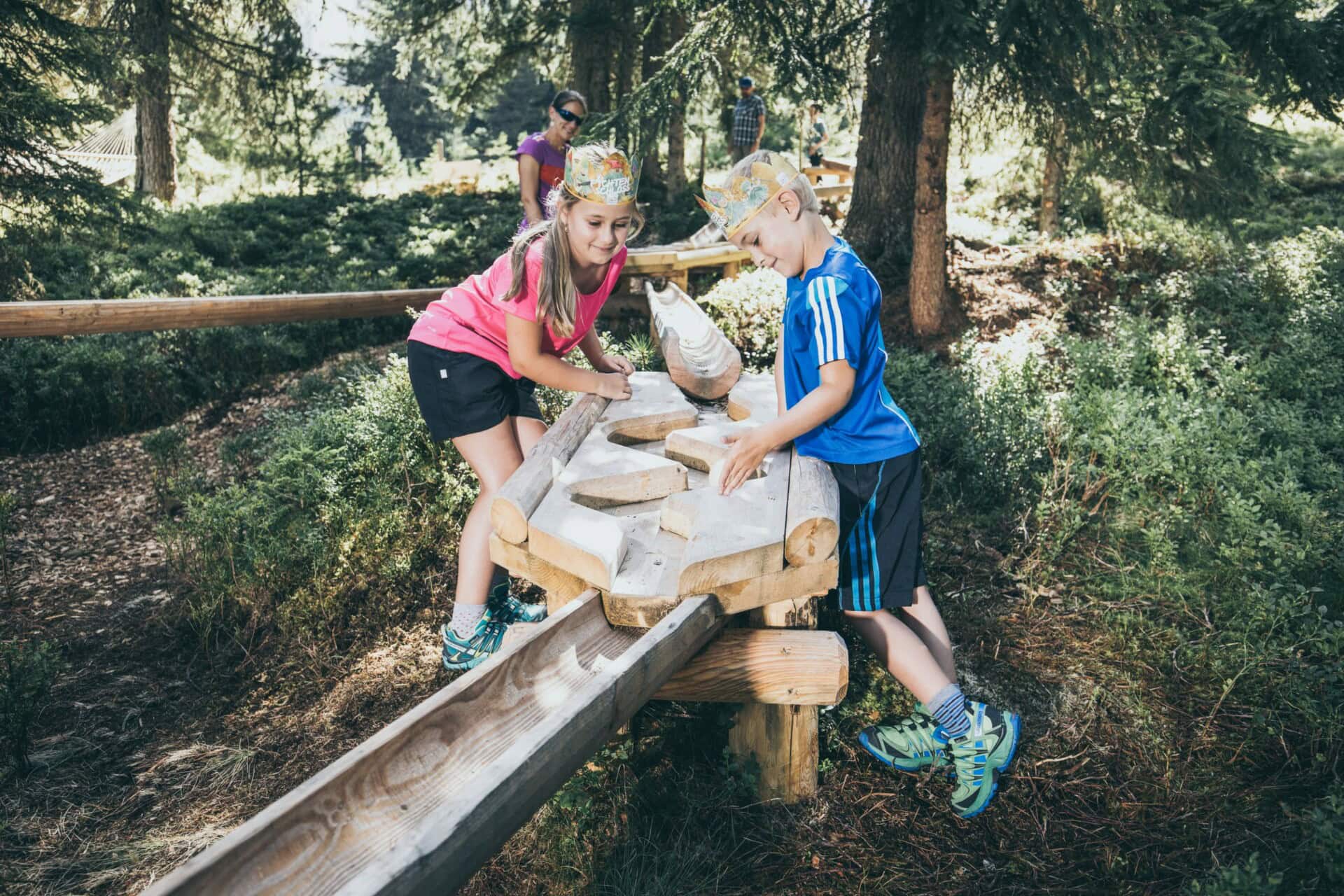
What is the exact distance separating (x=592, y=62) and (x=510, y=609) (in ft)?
37.4

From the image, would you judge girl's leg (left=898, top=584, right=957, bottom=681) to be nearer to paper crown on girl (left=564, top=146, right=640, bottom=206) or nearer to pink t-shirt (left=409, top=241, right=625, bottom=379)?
pink t-shirt (left=409, top=241, right=625, bottom=379)

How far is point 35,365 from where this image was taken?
6496 millimetres

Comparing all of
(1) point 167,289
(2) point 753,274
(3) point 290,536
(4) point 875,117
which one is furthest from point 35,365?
(4) point 875,117

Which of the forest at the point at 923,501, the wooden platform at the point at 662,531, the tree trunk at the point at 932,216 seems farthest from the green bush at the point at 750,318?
the wooden platform at the point at 662,531

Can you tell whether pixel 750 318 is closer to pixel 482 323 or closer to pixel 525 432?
pixel 525 432

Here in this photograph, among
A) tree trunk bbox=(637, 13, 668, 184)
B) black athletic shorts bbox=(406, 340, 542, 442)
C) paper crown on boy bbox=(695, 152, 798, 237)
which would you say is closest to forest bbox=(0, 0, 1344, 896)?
black athletic shorts bbox=(406, 340, 542, 442)

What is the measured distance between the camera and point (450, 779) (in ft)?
5.72

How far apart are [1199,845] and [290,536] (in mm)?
3941

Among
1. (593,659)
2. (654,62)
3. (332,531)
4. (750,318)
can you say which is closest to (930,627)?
(593,659)

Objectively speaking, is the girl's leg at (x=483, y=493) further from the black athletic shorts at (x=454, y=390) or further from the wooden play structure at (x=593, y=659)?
the wooden play structure at (x=593, y=659)

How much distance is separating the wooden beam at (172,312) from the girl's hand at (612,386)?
2725 millimetres

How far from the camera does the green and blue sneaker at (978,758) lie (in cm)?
259

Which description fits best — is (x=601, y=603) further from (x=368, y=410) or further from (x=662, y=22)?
(x=662, y=22)

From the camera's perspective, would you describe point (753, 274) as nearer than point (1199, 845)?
No
